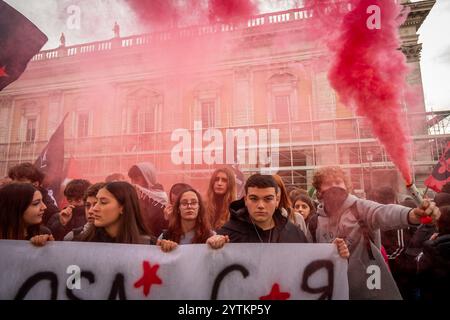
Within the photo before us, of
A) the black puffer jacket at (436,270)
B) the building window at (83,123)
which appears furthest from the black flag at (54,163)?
the building window at (83,123)

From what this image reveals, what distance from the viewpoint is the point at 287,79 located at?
11.4m

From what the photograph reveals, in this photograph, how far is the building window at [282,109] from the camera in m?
11.3

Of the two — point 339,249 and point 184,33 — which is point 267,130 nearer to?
point 184,33

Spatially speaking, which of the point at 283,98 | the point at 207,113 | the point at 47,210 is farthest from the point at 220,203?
the point at 207,113

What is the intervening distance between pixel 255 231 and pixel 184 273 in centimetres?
57

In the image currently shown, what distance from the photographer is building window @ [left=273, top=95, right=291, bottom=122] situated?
11.3 meters

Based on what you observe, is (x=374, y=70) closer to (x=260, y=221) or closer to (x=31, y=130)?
(x=260, y=221)

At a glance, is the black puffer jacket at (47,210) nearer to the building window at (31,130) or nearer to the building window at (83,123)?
the building window at (83,123)

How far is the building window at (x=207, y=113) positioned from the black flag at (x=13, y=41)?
9681 millimetres

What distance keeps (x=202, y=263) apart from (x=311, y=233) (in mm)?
1101

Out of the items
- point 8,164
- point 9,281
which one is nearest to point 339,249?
point 9,281

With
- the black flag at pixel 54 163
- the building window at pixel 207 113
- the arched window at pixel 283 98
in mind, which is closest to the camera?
the black flag at pixel 54 163

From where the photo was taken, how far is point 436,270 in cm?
210

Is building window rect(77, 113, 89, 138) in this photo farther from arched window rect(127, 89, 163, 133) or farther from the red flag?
the red flag
